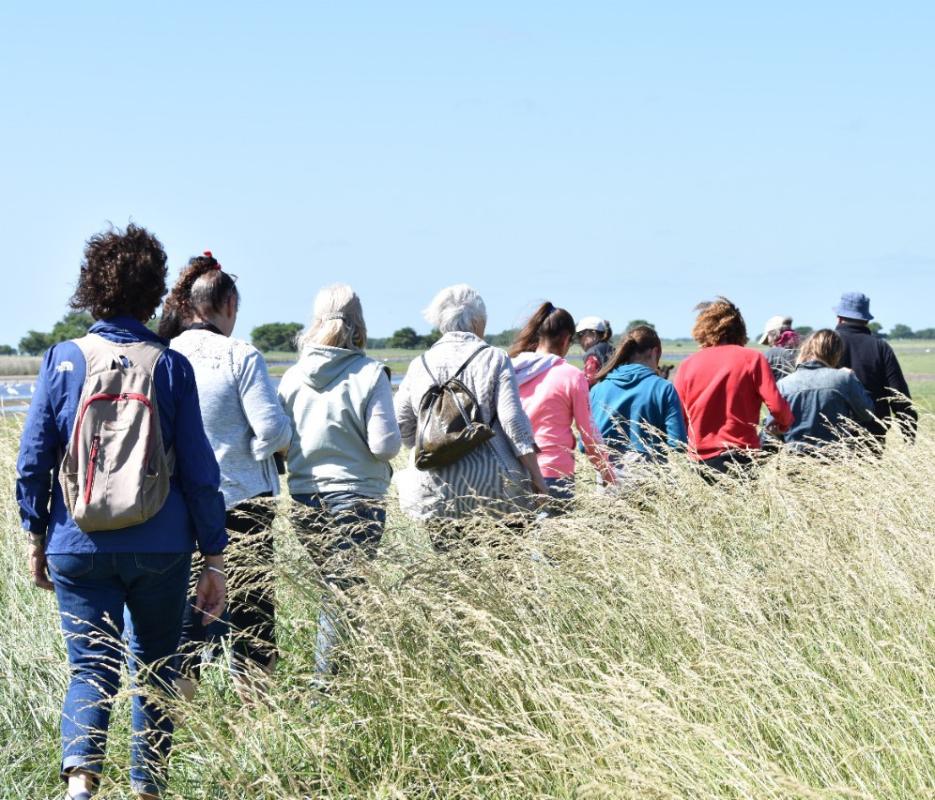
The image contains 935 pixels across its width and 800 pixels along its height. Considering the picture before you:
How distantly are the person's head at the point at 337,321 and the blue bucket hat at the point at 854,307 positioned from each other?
482 centimetres

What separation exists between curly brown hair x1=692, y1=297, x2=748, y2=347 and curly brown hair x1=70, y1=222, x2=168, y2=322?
4.36m

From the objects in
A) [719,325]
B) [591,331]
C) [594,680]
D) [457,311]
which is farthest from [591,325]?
[594,680]

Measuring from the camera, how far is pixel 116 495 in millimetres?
3797

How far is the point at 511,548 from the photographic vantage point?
4.93 metres

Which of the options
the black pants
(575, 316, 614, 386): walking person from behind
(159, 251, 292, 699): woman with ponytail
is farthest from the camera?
(575, 316, 614, 386): walking person from behind

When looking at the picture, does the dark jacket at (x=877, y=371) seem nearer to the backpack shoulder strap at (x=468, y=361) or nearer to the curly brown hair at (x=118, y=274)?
the backpack shoulder strap at (x=468, y=361)

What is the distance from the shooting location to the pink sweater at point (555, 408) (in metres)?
6.54

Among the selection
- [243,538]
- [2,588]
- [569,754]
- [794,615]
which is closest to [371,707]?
[569,754]

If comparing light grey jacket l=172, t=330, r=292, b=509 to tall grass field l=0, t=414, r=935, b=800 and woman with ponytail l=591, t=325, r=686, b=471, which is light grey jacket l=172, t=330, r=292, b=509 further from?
woman with ponytail l=591, t=325, r=686, b=471

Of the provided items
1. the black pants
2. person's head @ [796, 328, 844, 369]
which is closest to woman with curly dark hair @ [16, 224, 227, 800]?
the black pants

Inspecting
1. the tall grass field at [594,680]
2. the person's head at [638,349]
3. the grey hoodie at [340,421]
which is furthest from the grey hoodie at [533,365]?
the grey hoodie at [340,421]

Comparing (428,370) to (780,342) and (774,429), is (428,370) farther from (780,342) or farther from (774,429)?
(780,342)

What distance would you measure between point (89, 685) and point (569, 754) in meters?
1.66

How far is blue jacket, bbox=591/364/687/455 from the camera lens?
23.5ft
